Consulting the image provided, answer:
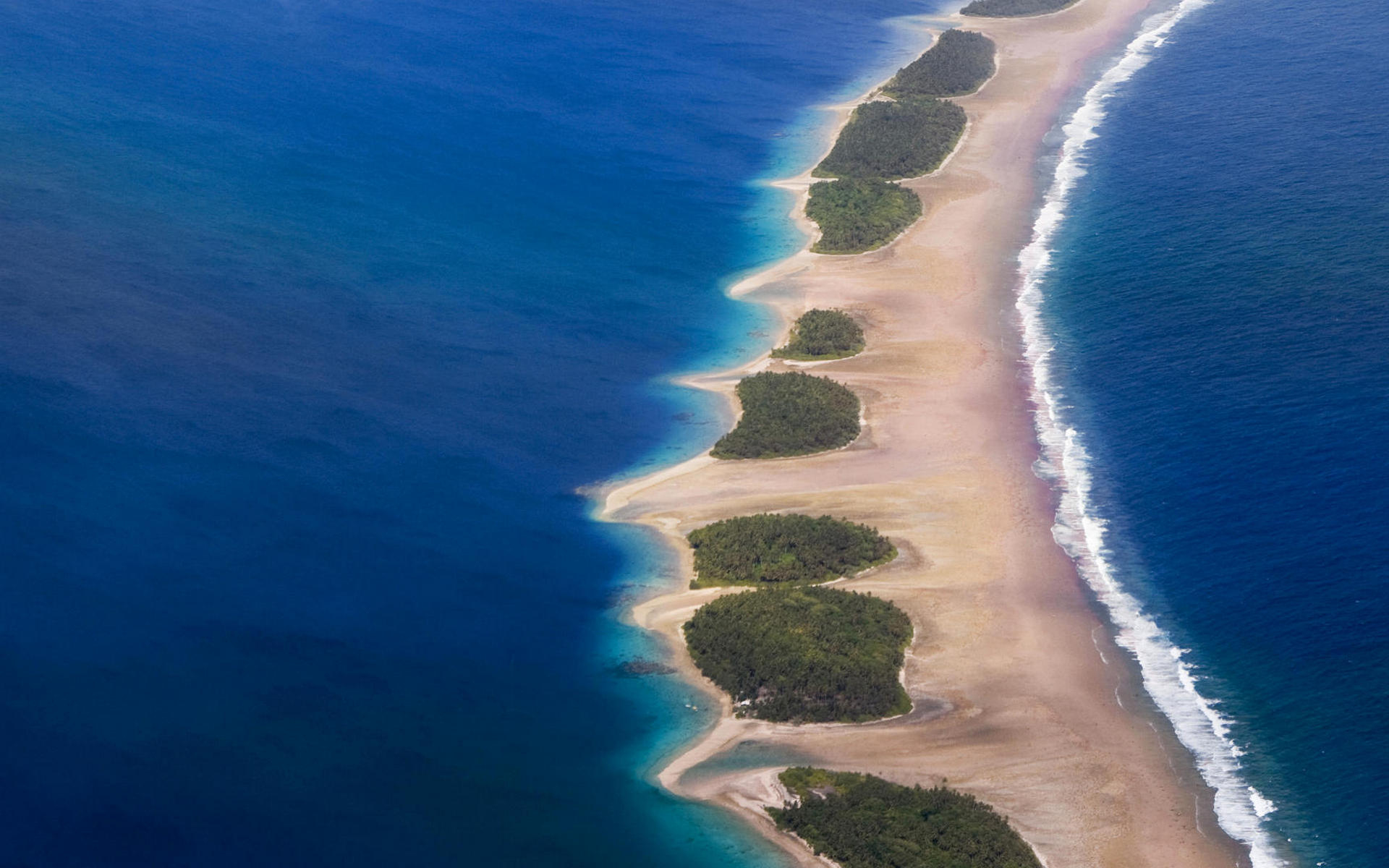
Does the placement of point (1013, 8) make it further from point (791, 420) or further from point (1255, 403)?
point (791, 420)

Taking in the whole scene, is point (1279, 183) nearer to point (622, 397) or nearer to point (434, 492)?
point (622, 397)

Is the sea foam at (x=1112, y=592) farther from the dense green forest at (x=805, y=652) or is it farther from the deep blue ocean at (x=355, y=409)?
the deep blue ocean at (x=355, y=409)

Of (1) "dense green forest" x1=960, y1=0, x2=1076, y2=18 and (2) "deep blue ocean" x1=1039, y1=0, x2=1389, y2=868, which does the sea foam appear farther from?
(1) "dense green forest" x1=960, y1=0, x2=1076, y2=18

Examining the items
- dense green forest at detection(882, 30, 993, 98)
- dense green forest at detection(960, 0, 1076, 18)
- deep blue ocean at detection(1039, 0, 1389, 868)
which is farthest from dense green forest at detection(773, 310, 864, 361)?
dense green forest at detection(960, 0, 1076, 18)

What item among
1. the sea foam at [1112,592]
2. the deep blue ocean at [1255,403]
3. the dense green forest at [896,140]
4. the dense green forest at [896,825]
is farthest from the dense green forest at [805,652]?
the dense green forest at [896,140]

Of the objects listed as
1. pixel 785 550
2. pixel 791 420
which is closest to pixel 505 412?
pixel 791 420
